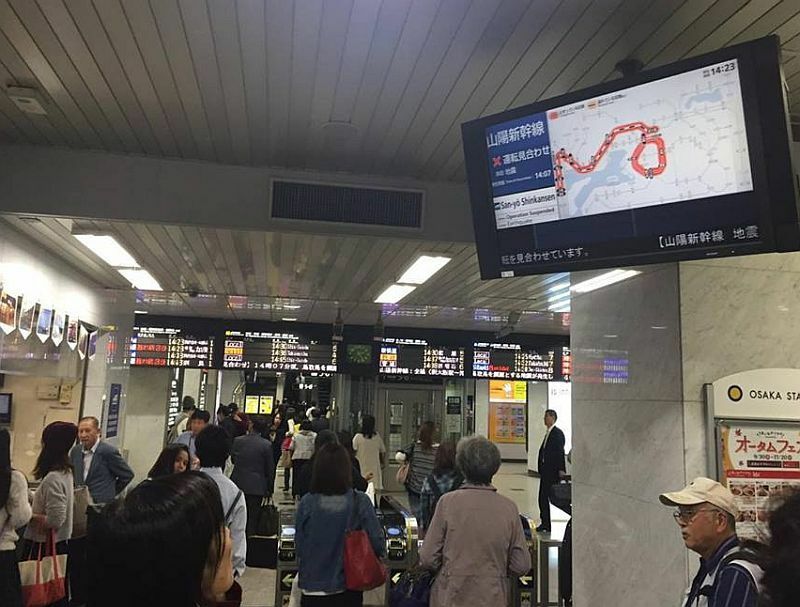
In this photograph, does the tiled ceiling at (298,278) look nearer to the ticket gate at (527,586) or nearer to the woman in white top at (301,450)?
the woman in white top at (301,450)

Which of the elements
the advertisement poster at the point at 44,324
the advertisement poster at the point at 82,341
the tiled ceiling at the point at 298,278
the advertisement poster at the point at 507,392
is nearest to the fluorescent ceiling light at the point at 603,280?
the tiled ceiling at the point at 298,278

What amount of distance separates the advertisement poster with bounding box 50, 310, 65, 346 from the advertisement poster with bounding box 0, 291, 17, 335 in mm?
956

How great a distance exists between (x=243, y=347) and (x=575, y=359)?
7.05m

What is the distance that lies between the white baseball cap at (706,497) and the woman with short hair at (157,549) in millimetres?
1494

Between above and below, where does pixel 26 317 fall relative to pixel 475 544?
above

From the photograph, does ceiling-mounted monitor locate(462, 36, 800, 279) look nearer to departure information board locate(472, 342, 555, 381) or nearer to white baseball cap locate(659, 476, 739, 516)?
white baseball cap locate(659, 476, 739, 516)

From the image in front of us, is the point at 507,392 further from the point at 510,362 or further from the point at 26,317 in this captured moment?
the point at 26,317

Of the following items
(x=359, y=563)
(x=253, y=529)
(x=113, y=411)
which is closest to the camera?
(x=359, y=563)

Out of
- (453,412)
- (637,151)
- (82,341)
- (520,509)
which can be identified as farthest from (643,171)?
(453,412)

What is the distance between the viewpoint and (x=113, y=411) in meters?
7.64

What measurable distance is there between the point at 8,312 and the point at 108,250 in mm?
964

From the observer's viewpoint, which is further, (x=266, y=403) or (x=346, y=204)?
(x=266, y=403)

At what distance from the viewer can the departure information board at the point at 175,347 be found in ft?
33.2

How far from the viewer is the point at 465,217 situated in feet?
14.4
